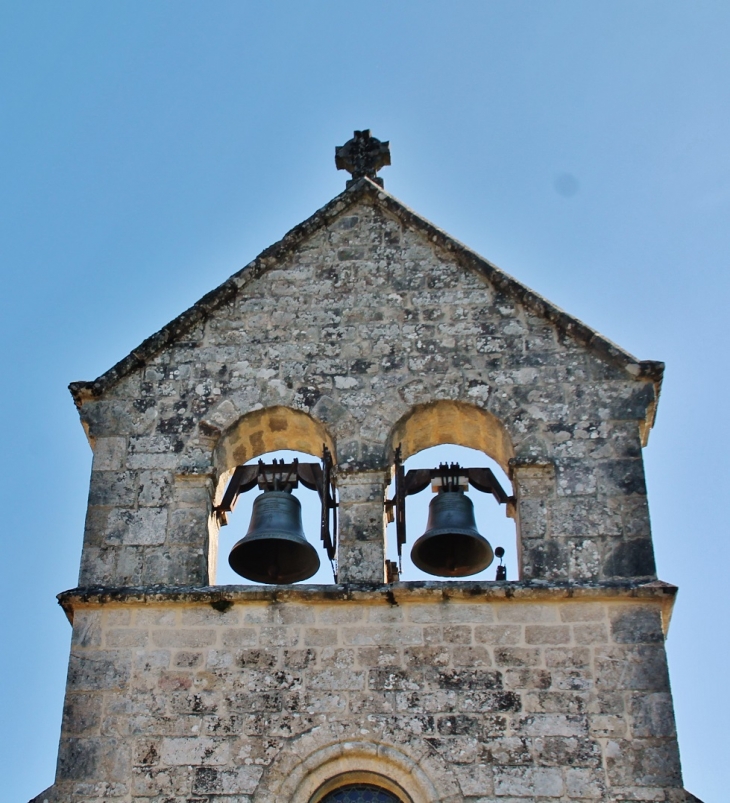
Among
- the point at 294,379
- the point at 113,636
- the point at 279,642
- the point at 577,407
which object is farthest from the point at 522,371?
the point at 113,636

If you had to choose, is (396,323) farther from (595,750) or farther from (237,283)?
(595,750)

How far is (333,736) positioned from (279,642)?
0.77 metres

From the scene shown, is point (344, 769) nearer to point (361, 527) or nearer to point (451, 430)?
point (361, 527)

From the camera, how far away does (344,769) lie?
9211 millimetres

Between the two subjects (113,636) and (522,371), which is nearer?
(113,636)

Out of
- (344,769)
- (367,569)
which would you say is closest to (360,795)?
(344,769)

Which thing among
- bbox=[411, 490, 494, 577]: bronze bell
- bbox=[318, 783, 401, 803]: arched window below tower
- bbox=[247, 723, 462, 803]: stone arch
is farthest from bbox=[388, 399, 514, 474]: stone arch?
bbox=[318, 783, 401, 803]: arched window below tower

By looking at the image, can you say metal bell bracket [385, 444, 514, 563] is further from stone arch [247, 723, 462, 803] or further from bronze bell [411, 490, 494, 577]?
stone arch [247, 723, 462, 803]

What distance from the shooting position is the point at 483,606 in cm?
980

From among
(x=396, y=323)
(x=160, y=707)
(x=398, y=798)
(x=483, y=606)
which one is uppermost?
(x=396, y=323)

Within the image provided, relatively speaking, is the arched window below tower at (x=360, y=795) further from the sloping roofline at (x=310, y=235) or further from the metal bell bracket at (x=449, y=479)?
the sloping roofline at (x=310, y=235)

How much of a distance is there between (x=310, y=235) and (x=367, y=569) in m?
3.24

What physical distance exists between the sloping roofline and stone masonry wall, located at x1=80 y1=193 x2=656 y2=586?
3 centimetres

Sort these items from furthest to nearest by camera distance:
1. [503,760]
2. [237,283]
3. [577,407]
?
[237,283], [577,407], [503,760]
